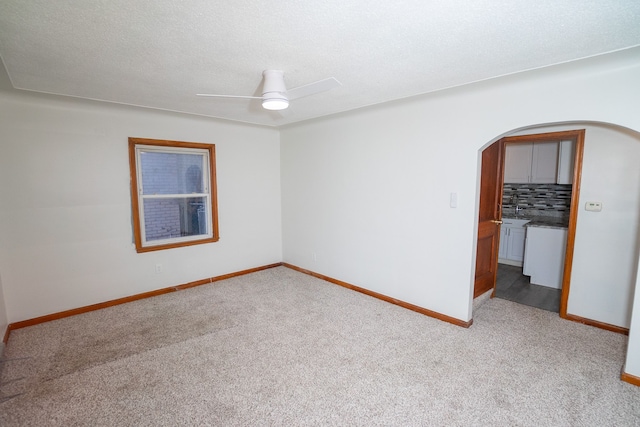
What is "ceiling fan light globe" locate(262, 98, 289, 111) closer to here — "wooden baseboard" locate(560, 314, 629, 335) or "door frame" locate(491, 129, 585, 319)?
"door frame" locate(491, 129, 585, 319)

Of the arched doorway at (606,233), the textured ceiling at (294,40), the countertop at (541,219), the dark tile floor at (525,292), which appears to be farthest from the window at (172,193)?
the countertop at (541,219)

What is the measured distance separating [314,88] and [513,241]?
452cm

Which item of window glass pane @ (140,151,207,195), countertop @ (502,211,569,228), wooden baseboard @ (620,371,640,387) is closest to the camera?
wooden baseboard @ (620,371,640,387)

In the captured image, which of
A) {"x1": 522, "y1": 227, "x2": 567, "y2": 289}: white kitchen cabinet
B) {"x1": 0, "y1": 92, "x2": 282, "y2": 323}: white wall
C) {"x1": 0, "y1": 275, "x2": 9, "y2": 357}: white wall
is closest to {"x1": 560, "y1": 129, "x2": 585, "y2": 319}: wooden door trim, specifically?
{"x1": 522, "y1": 227, "x2": 567, "y2": 289}: white kitchen cabinet

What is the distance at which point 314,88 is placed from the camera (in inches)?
89.0

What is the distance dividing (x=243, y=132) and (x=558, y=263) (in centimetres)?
478

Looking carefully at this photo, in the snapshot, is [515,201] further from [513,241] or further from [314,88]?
[314,88]

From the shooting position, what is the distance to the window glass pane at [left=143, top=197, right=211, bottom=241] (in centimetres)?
378

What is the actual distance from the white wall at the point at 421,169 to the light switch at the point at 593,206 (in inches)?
47.8

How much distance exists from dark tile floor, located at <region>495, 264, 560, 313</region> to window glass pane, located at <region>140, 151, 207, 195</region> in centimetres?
434

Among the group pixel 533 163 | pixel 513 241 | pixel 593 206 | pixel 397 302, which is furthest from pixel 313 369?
pixel 533 163

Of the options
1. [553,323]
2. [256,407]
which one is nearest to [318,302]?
[256,407]

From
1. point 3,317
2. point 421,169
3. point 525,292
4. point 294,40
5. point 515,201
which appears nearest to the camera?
point 294,40

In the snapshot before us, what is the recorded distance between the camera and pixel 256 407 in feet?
6.31
